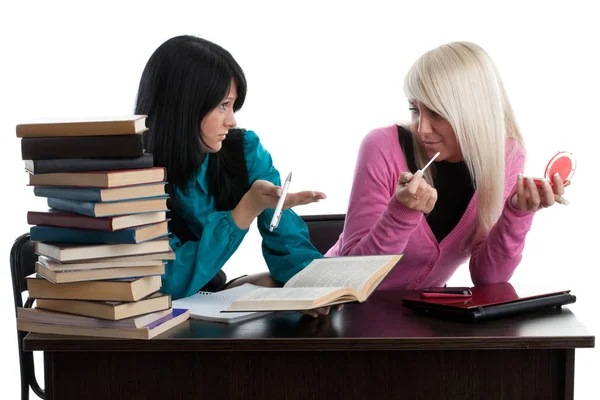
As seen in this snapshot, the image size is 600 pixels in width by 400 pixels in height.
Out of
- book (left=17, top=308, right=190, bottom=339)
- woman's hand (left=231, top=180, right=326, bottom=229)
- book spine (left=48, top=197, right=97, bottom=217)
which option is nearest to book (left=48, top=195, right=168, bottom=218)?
book spine (left=48, top=197, right=97, bottom=217)

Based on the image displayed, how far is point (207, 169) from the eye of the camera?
7.12ft

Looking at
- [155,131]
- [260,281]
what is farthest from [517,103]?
[155,131]

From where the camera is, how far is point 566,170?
1.88 metres

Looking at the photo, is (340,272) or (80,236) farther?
(340,272)

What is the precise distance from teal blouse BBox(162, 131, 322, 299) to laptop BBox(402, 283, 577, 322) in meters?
0.46

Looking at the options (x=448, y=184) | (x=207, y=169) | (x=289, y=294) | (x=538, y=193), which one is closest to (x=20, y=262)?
(x=207, y=169)

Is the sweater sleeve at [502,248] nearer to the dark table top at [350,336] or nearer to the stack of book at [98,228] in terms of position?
the dark table top at [350,336]

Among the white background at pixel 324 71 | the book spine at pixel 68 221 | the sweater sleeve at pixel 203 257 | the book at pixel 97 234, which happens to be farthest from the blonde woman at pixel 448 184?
the white background at pixel 324 71

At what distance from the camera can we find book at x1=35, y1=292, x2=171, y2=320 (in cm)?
148

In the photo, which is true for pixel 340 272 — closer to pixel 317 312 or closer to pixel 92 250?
pixel 317 312

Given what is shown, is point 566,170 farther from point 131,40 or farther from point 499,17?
point 131,40

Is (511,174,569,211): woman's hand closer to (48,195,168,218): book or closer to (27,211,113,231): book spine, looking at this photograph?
(48,195,168,218): book

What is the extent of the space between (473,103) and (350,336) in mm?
839

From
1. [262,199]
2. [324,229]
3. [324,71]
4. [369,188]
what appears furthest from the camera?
[324,71]
